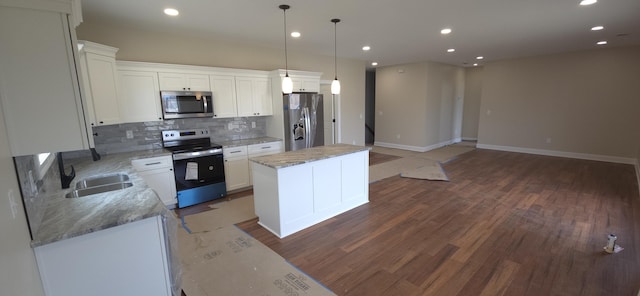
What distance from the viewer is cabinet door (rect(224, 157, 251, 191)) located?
4.27 meters

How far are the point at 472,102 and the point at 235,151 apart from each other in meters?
8.35

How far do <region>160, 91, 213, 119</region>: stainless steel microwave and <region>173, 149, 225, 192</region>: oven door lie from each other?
1.99 feet

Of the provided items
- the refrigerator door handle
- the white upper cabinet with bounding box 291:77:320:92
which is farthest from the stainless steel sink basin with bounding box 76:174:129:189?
the white upper cabinet with bounding box 291:77:320:92

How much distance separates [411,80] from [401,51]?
2.09 meters

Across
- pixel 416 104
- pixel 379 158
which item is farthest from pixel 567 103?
pixel 379 158

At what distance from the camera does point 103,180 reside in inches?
105

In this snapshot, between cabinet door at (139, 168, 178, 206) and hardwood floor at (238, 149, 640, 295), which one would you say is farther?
cabinet door at (139, 168, 178, 206)

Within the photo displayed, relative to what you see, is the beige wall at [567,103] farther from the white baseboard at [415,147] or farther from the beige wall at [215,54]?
the beige wall at [215,54]

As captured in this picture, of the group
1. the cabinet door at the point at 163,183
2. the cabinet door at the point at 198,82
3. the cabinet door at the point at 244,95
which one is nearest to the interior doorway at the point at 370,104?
the cabinet door at the point at 244,95

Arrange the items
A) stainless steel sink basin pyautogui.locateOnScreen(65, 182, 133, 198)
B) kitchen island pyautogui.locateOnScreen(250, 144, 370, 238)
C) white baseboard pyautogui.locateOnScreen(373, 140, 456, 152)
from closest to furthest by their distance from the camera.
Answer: stainless steel sink basin pyautogui.locateOnScreen(65, 182, 133, 198) < kitchen island pyautogui.locateOnScreen(250, 144, 370, 238) < white baseboard pyautogui.locateOnScreen(373, 140, 456, 152)

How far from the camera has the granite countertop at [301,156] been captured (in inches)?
117

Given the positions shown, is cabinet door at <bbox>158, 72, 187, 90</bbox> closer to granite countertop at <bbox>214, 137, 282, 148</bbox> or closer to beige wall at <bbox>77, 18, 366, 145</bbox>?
beige wall at <bbox>77, 18, 366, 145</bbox>

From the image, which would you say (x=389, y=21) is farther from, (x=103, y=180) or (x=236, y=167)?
(x=103, y=180)

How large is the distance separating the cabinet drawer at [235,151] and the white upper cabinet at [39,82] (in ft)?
8.85
